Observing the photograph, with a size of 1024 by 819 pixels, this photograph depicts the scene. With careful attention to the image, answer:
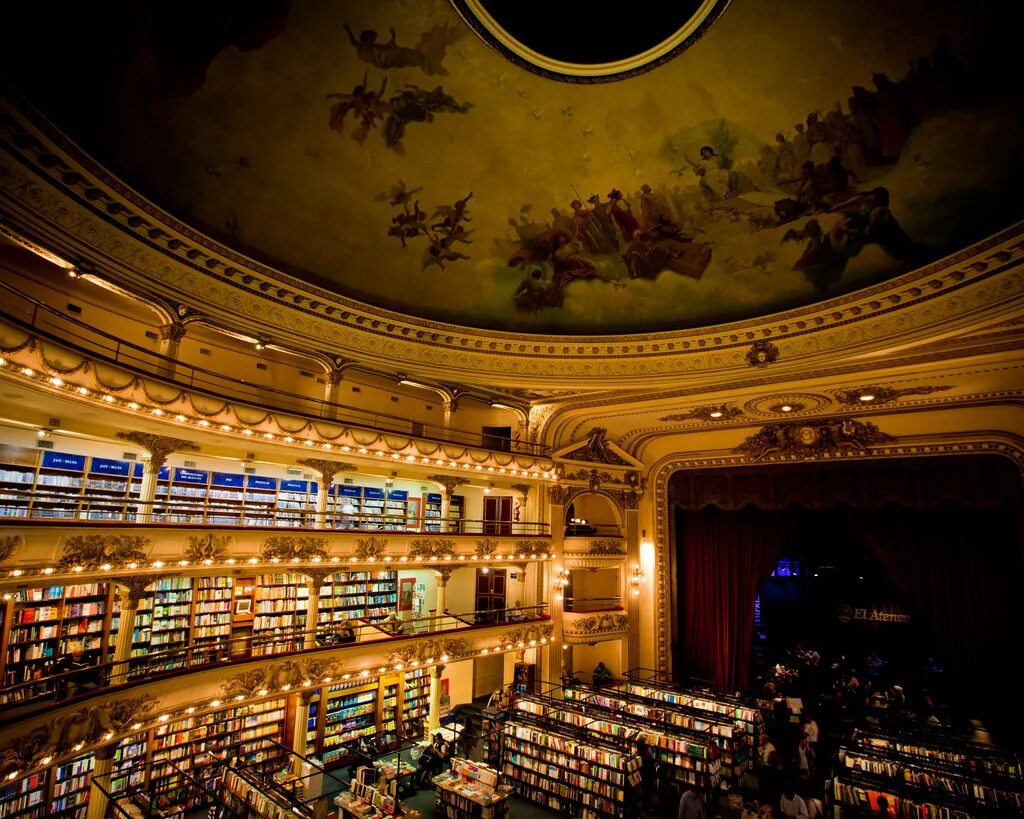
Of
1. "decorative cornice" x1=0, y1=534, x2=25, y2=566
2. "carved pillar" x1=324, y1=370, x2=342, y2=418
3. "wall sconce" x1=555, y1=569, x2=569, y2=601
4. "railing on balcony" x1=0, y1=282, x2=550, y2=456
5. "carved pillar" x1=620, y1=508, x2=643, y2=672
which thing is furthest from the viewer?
"carved pillar" x1=620, y1=508, x2=643, y2=672

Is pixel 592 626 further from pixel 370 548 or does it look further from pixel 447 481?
pixel 370 548

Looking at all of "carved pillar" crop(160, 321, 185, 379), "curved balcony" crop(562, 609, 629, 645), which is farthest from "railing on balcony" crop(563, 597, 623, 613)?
"carved pillar" crop(160, 321, 185, 379)

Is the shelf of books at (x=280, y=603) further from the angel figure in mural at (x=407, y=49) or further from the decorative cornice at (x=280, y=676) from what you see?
the angel figure in mural at (x=407, y=49)

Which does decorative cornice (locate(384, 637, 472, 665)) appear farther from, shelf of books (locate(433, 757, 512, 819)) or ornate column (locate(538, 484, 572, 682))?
ornate column (locate(538, 484, 572, 682))

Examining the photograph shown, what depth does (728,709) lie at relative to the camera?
41.5 feet

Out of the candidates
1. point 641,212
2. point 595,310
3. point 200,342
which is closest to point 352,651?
point 200,342

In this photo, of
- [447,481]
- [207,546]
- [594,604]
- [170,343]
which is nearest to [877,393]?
[594,604]

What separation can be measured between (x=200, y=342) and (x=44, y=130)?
496 cm

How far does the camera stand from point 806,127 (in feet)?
36.0

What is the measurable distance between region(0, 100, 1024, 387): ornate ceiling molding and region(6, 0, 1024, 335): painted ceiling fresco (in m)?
0.44

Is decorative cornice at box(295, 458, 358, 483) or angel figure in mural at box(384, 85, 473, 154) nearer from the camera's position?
angel figure in mural at box(384, 85, 473, 154)

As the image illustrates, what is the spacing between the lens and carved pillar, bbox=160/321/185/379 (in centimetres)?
1077

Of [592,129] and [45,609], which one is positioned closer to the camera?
[45,609]

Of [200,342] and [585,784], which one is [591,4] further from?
[585,784]
